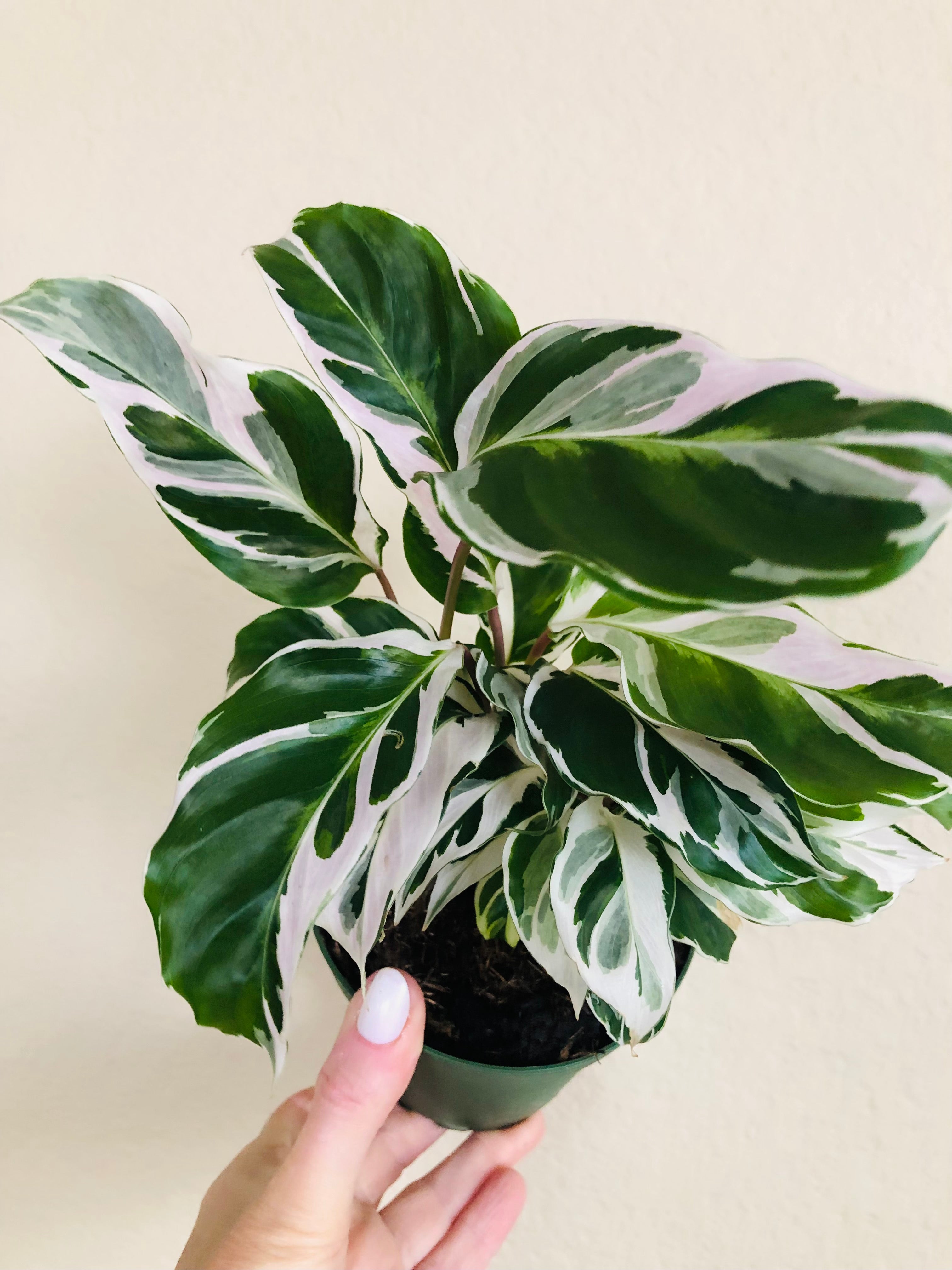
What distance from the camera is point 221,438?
423mm

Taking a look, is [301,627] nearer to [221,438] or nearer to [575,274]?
[221,438]

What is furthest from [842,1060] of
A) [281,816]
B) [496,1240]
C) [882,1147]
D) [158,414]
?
[158,414]

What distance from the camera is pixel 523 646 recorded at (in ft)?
1.64

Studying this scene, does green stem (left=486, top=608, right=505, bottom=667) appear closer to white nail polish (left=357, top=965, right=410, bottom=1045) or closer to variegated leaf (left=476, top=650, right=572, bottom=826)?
variegated leaf (left=476, top=650, right=572, bottom=826)

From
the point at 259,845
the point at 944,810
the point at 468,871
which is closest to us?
the point at 259,845

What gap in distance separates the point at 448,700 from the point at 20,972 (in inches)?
23.4

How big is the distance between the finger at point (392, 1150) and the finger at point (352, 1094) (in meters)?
0.26

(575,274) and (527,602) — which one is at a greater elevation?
(575,274)

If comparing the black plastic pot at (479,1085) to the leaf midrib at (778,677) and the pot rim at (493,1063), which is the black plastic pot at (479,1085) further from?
the leaf midrib at (778,677)

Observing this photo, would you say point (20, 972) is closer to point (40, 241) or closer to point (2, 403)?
point (2, 403)

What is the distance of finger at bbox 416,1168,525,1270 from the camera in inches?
29.0

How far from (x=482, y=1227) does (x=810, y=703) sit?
0.61 metres

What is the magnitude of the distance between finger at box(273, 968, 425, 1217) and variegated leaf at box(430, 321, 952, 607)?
34 centimetres

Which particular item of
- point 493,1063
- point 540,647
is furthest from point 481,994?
point 540,647
